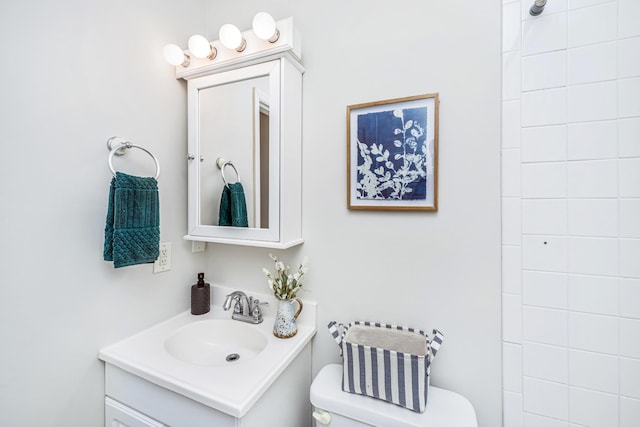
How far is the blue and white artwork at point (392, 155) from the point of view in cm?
96

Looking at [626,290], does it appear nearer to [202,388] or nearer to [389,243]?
[389,243]

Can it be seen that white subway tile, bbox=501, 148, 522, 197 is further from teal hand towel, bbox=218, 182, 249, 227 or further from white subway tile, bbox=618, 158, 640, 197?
teal hand towel, bbox=218, 182, 249, 227

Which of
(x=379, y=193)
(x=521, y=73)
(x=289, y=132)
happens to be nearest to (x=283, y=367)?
(x=379, y=193)

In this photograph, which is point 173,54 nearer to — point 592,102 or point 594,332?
point 592,102

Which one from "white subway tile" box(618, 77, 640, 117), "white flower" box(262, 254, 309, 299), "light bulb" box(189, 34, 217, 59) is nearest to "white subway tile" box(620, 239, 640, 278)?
"white subway tile" box(618, 77, 640, 117)

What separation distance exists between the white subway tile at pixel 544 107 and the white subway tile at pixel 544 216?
25 cm

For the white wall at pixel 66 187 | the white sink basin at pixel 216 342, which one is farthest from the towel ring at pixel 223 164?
the white sink basin at pixel 216 342

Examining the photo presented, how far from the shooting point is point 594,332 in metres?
0.79

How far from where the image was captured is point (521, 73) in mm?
849

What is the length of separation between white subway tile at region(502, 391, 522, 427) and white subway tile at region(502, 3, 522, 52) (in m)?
1.13

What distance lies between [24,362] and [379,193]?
1.23m

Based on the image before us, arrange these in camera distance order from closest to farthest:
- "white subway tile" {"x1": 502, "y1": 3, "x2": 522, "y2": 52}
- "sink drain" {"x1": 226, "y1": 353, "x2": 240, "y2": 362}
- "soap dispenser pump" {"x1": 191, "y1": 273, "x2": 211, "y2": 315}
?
1. "white subway tile" {"x1": 502, "y1": 3, "x2": 522, "y2": 52}
2. "sink drain" {"x1": 226, "y1": 353, "x2": 240, "y2": 362}
3. "soap dispenser pump" {"x1": 191, "y1": 273, "x2": 211, "y2": 315}

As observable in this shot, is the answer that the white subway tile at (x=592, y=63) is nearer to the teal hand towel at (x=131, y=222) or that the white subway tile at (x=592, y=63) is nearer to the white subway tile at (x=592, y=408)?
the white subway tile at (x=592, y=408)

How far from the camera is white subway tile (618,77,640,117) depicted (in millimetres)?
740
